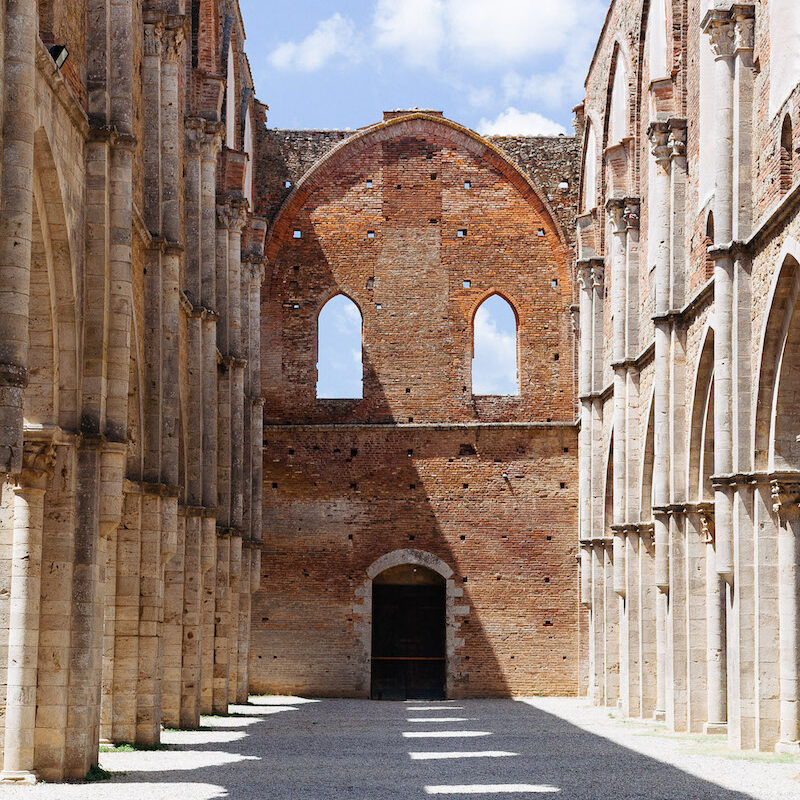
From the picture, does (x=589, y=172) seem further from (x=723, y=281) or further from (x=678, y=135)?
(x=723, y=281)

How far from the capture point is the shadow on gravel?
11.5 metres

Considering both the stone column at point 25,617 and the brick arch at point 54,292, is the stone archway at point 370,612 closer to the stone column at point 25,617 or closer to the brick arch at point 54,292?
the brick arch at point 54,292

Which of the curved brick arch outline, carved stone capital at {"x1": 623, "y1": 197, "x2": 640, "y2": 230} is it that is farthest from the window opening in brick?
the curved brick arch outline

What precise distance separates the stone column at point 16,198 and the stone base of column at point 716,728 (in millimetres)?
10359

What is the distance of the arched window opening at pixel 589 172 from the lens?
28.0 meters

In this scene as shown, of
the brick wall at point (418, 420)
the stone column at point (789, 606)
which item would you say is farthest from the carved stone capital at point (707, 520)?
the brick wall at point (418, 420)

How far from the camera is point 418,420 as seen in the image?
29.2 meters

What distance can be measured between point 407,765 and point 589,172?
56.8 feet

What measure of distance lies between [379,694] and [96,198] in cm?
1802

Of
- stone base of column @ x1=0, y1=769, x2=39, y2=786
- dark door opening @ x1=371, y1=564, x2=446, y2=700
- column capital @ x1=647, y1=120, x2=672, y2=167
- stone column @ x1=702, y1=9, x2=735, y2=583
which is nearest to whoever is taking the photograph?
stone base of column @ x1=0, y1=769, x2=39, y2=786

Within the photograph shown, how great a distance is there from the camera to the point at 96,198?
13070 millimetres

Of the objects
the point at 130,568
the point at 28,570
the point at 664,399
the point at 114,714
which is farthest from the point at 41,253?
the point at 664,399

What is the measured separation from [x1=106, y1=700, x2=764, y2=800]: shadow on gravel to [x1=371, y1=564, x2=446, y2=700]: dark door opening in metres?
7.72

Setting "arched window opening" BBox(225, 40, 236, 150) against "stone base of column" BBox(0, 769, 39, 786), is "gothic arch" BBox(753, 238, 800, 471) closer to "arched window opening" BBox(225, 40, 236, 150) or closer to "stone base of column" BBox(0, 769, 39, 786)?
"stone base of column" BBox(0, 769, 39, 786)
